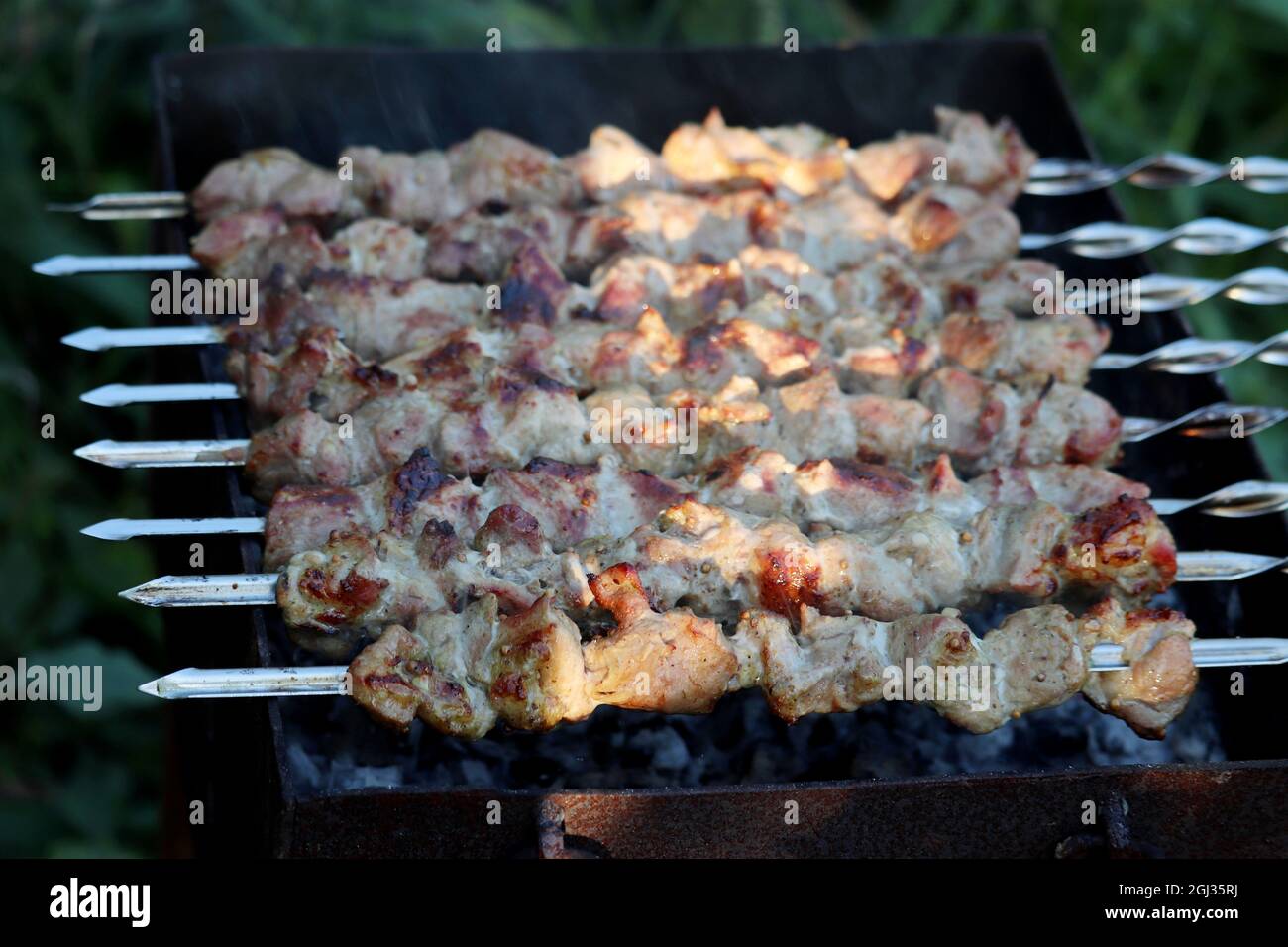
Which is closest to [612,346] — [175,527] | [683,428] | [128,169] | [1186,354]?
[683,428]

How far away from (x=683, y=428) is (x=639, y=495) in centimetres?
27

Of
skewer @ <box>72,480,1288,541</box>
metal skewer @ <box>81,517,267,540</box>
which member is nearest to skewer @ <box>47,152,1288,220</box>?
skewer @ <box>72,480,1288,541</box>

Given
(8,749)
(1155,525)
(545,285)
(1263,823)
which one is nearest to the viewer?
(1263,823)

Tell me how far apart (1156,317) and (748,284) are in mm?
1264

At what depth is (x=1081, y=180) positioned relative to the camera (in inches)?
181

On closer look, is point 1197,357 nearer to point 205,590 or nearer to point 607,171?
point 607,171

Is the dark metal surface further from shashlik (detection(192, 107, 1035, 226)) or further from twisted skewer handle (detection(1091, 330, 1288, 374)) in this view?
shashlik (detection(192, 107, 1035, 226))

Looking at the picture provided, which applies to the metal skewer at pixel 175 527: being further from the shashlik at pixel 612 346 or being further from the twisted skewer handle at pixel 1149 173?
the twisted skewer handle at pixel 1149 173

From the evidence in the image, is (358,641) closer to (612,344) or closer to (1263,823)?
(612,344)

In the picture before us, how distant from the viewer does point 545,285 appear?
3832 millimetres

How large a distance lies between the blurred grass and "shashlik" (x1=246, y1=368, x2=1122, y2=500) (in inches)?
90.8

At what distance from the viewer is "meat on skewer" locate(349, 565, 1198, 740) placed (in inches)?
113
